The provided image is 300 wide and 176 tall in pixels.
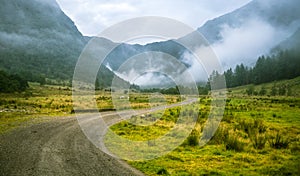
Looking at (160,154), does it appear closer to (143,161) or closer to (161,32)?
(143,161)

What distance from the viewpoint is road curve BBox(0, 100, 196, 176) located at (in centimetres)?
1119

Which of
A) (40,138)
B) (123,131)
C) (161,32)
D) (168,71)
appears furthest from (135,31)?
(168,71)

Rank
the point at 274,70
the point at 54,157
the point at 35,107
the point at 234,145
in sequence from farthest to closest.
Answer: the point at 274,70 → the point at 35,107 → the point at 234,145 → the point at 54,157

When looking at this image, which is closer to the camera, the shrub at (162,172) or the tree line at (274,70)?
the shrub at (162,172)

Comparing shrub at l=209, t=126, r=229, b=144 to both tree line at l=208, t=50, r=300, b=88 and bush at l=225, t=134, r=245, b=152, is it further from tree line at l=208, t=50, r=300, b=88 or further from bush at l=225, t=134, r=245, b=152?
tree line at l=208, t=50, r=300, b=88

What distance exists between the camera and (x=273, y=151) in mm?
15758

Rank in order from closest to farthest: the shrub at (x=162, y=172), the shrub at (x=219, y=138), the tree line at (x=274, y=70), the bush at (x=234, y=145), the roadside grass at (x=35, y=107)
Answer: the shrub at (x=162, y=172)
the bush at (x=234, y=145)
the shrub at (x=219, y=138)
the roadside grass at (x=35, y=107)
the tree line at (x=274, y=70)

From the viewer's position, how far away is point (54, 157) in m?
13.2

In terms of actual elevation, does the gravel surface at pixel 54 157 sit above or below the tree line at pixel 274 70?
below

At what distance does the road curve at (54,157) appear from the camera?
1119 centimetres

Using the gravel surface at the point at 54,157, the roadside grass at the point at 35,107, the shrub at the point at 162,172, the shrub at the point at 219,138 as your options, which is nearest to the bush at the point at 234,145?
the shrub at the point at 219,138

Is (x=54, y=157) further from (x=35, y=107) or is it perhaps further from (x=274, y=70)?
(x=274, y=70)

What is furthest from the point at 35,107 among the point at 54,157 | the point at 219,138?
the point at 219,138

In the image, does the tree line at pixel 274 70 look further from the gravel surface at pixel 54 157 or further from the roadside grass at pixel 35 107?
the gravel surface at pixel 54 157
